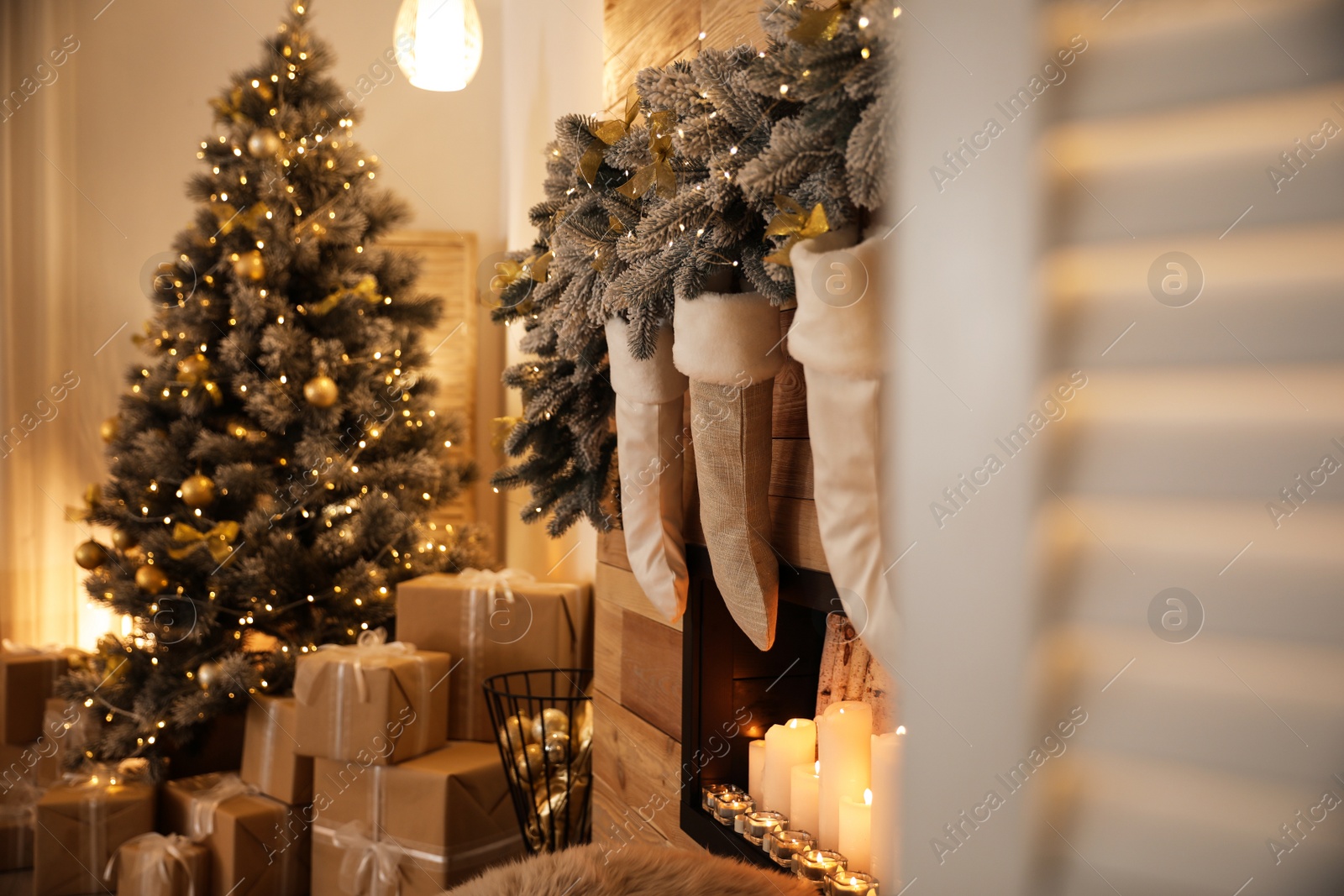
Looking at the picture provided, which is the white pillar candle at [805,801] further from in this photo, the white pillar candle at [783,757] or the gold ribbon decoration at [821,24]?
the gold ribbon decoration at [821,24]

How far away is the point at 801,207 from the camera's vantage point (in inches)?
30.2

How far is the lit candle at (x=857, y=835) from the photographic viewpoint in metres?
1.00

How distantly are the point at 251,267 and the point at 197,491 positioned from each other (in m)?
0.56

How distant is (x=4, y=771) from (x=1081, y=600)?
9.79 ft

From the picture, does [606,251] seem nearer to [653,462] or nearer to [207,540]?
[653,462]

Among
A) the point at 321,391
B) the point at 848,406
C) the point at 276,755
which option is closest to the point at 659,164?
the point at 848,406

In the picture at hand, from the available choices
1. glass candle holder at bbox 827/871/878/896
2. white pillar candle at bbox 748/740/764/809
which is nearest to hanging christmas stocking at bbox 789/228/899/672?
glass candle holder at bbox 827/871/878/896

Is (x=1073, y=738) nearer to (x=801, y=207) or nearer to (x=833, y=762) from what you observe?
(x=801, y=207)

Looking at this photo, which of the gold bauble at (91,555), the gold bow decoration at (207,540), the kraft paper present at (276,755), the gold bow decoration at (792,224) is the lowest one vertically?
the kraft paper present at (276,755)

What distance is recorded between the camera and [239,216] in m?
2.24

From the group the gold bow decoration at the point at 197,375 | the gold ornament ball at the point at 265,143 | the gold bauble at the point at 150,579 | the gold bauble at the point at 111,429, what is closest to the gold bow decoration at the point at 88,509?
the gold bauble at the point at 111,429

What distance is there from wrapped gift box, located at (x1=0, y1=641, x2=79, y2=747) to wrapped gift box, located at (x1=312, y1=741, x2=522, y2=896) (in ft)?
3.32

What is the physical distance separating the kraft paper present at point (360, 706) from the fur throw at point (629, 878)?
1.11m

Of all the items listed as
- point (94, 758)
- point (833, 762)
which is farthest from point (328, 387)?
point (833, 762)
